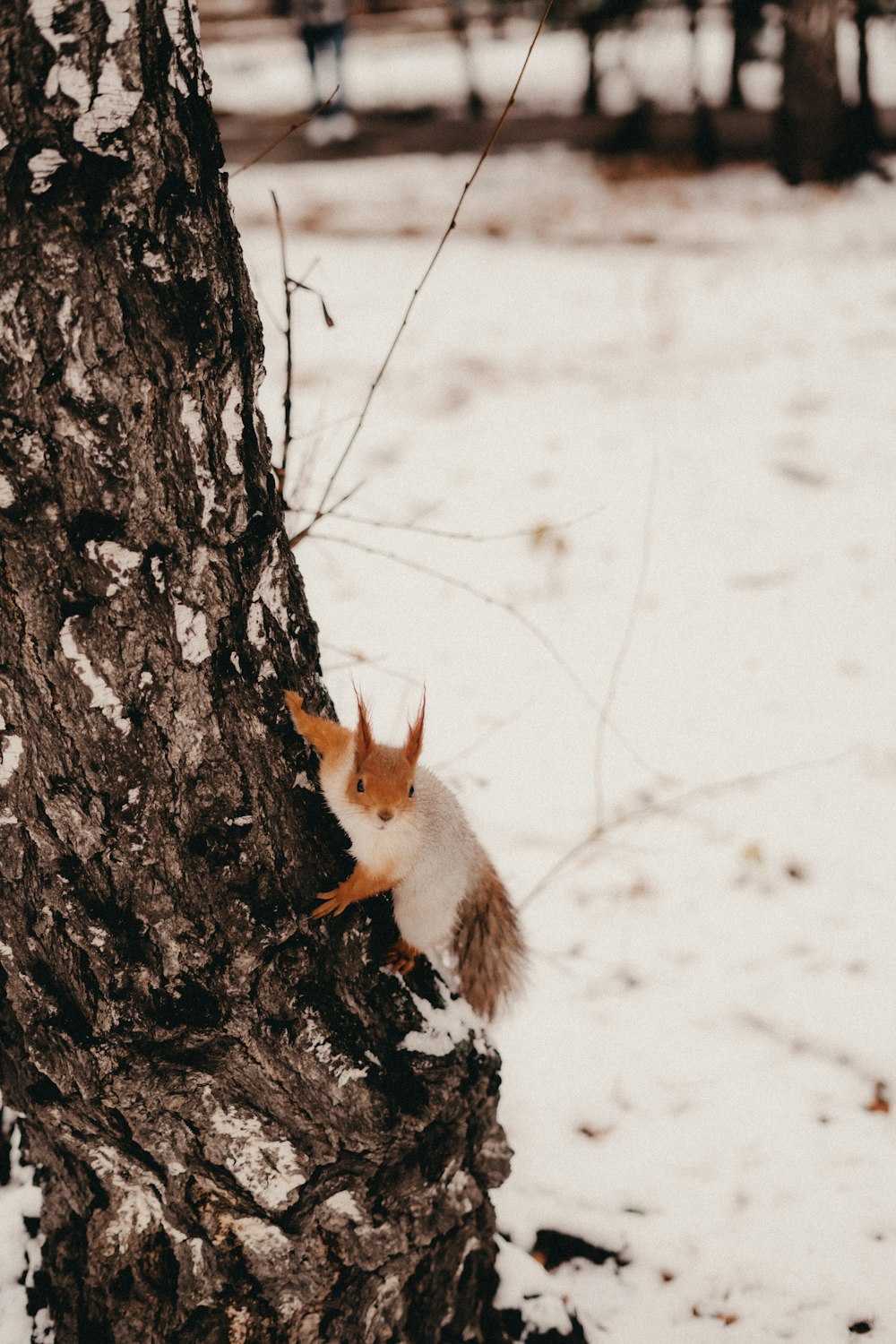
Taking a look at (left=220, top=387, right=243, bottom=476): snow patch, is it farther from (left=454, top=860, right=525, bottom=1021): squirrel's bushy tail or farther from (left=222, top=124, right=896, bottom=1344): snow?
(left=454, top=860, right=525, bottom=1021): squirrel's bushy tail

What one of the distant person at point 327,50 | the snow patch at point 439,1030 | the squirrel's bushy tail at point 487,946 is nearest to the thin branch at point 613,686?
the squirrel's bushy tail at point 487,946

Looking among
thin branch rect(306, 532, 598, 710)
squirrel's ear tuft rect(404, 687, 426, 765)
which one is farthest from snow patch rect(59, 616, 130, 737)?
thin branch rect(306, 532, 598, 710)

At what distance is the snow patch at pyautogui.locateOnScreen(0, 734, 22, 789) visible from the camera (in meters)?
1.12

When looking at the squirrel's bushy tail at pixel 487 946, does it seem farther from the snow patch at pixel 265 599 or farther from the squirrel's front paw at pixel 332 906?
the snow patch at pixel 265 599

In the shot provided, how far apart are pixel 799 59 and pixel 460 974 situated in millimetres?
7538

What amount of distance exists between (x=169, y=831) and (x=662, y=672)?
2633 mm

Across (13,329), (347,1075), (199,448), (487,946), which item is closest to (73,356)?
(13,329)

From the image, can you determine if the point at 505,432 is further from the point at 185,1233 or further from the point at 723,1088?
the point at 185,1233

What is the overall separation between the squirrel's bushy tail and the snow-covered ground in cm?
45

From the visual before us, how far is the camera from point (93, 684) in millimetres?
1094

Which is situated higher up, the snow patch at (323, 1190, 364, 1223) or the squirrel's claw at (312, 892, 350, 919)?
the squirrel's claw at (312, 892, 350, 919)

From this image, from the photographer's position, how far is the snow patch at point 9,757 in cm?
112

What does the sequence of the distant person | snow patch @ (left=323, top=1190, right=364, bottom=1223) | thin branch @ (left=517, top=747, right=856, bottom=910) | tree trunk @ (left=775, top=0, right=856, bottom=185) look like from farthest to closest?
the distant person, tree trunk @ (left=775, top=0, right=856, bottom=185), thin branch @ (left=517, top=747, right=856, bottom=910), snow patch @ (left=323, top=1190, right=364, bottom=1223)

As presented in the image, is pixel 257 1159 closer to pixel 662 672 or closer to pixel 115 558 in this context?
pixel 115 558
